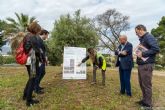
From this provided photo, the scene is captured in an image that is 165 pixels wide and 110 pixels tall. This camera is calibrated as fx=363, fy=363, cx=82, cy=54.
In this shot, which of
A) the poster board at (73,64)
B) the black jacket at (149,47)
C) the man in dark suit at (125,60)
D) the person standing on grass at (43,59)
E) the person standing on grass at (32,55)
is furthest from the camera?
the poster board at (73,64)

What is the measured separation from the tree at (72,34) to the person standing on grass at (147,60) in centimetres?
715

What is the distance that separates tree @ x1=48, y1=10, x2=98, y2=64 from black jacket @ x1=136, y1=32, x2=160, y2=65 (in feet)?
23.6

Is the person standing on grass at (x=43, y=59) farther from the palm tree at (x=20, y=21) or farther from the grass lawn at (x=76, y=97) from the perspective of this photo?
the palm tree at (x=20, y=21)

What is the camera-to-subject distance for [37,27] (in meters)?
8.93

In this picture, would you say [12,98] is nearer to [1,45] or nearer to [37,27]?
[37,27]

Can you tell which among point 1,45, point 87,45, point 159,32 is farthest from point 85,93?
point 1,45

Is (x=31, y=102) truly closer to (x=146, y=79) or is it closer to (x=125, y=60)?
(x=146, y=79)

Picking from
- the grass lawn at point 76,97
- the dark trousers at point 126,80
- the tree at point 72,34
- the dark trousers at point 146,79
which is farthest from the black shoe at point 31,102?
the tree at point 72,34

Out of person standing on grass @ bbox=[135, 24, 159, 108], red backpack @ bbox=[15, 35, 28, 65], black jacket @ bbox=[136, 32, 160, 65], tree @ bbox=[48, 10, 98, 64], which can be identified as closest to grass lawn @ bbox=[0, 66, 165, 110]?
person standing on grass @ bbox=[135, 24, 159, 108]

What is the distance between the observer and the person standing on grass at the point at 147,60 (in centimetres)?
916

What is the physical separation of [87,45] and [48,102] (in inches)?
291

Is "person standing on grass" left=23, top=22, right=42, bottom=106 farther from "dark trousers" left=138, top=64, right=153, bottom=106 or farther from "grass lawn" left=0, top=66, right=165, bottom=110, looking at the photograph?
"dark trousers" left=138, top=64, right=153, bottom=106

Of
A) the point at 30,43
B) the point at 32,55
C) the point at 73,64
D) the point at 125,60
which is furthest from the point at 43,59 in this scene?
the point at 73,64

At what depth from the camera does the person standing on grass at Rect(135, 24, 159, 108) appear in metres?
9.16
